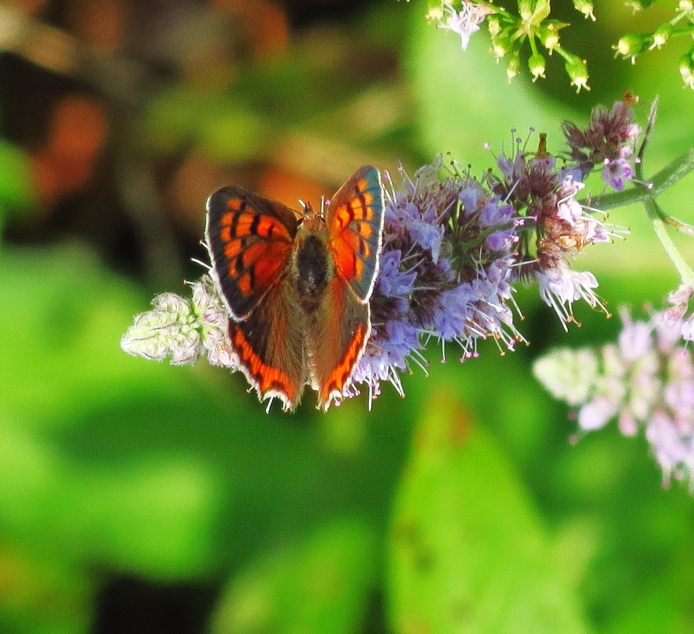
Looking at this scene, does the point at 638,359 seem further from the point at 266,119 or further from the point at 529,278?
the point at 266,119

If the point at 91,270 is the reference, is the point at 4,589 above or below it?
below

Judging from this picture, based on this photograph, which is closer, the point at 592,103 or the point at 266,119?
the point at 592,103

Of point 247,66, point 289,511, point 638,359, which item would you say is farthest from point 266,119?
point 638,359

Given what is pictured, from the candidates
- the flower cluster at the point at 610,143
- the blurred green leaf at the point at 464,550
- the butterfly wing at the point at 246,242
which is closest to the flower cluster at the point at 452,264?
the flower cluster at the point at 610,143

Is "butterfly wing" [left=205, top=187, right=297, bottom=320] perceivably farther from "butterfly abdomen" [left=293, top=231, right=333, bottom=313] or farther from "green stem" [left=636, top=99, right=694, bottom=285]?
"green stem" [left=636, top=99, right=694, bottom=285]

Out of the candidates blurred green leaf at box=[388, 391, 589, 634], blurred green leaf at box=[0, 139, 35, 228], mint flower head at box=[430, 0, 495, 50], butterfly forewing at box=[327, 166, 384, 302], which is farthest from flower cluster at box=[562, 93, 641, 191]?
blurred green leaf at box=[0, 139, 35, 228]

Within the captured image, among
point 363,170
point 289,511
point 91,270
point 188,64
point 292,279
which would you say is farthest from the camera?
point 188,64

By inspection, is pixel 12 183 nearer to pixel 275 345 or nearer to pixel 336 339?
pixel 275 345
